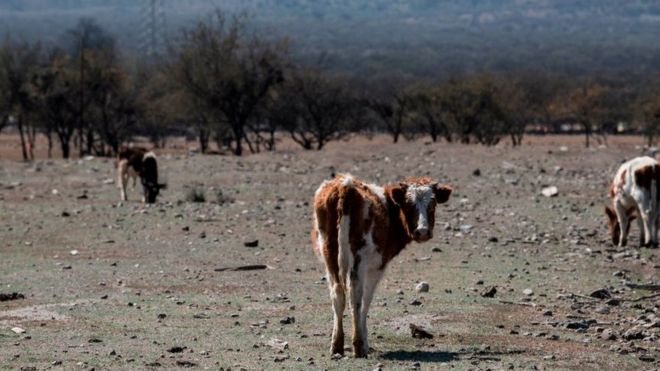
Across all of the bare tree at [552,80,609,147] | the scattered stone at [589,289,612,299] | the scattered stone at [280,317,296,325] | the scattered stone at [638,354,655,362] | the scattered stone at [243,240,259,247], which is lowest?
the bare tree at [552,80,609,147]

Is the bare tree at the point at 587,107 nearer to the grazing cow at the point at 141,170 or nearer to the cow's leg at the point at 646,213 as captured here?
the grazing cow at the point at 141,170

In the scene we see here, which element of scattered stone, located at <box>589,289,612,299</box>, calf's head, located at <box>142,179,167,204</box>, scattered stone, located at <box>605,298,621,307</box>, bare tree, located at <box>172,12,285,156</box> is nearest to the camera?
scattered stone, located at <box>605,298,621,307</box>

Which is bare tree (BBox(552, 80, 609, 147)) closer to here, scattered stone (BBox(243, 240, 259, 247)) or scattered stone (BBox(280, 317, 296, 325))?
scattered stone (BBox(243, 240, 259, 247))

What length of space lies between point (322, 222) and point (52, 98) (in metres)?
57.0

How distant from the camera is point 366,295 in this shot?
12.3 m

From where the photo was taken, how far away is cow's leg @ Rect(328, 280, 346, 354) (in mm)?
12023

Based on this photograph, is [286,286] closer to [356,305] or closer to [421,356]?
[356,305]

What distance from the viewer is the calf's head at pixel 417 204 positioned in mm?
12211

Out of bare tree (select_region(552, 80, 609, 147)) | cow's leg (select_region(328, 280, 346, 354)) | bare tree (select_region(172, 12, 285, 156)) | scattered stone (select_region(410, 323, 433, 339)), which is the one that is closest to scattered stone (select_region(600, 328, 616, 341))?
scattered stone (select_region(410, 323, 433, 339))

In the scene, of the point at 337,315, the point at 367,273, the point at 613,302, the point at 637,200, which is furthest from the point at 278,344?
the point at 637,200

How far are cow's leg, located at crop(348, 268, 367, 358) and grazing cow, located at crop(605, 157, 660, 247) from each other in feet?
38.5

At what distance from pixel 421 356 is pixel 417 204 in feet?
5.10

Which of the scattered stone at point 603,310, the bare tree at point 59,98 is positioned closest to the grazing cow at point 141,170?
the scattered stone at point 603,310

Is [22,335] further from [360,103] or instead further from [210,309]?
[360,103]
